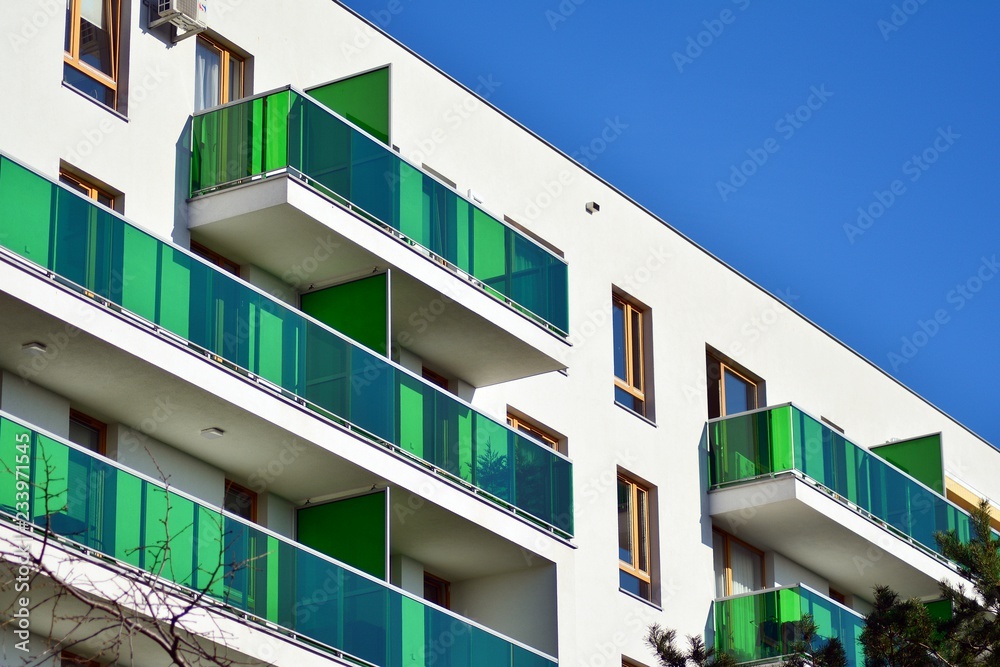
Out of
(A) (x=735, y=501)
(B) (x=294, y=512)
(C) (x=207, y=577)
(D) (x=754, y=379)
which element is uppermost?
(D) (x=754, y=379)

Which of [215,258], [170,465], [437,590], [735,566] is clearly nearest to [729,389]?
[735,566]

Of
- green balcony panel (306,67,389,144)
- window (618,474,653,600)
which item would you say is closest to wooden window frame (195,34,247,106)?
green balcony panel (306,67,389,144)

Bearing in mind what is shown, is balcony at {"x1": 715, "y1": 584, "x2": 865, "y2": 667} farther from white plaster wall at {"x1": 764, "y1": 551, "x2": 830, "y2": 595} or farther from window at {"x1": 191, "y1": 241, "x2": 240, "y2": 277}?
window at {"x1": 191, "y1": 241, "x2": 240, "y2": 277}

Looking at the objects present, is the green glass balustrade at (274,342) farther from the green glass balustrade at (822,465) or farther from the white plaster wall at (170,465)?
the green glass balustrade at (822,465)

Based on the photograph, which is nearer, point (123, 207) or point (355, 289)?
point (123, 207)

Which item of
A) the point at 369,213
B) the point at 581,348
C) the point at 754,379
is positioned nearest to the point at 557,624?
the point at 581,348

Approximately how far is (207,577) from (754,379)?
44.6ft

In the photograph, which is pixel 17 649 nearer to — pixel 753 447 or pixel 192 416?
pixel 192 416

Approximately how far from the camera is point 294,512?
69.3ft

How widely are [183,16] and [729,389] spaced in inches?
466

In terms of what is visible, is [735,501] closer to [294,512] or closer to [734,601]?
[734,601]

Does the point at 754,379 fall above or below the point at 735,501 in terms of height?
above

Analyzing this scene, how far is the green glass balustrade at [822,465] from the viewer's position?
27391 mm

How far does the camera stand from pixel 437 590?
2377 centimetres
